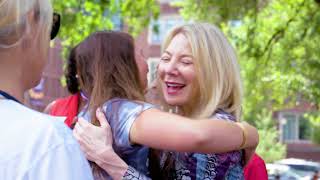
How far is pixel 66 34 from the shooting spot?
12367mm

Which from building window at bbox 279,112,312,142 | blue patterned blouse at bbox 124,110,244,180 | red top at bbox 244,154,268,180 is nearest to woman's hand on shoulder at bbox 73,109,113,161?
blue patterned blouse at bbox 124,110,244,180

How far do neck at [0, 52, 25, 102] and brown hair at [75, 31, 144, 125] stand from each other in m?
0.66

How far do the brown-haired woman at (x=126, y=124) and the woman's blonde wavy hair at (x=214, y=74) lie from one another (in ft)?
0.59

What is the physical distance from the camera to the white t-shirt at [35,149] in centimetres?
136

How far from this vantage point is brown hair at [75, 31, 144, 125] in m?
2.14

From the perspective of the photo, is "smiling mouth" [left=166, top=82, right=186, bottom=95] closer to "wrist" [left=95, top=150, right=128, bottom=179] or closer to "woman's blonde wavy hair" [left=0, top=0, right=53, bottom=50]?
"wrist" [left=95, top=150, right=128, bottom=179]

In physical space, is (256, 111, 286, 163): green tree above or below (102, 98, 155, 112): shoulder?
below

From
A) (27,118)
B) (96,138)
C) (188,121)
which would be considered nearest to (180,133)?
(188,121)

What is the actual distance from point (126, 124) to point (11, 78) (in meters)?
0.61

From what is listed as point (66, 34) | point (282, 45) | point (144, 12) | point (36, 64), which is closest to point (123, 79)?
point (36, 64)

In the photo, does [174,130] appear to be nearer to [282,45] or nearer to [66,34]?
[66,34]

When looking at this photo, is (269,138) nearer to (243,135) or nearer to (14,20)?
(243,135)

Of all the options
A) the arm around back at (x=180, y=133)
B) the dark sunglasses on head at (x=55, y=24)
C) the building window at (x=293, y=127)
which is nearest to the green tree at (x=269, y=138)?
the building window at (x=293, y=127)

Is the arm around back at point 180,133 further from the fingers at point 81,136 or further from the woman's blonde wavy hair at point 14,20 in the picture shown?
the woman's blonde wavy hair at point 14,20
